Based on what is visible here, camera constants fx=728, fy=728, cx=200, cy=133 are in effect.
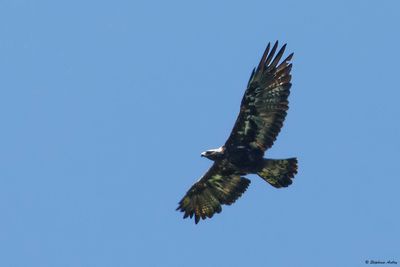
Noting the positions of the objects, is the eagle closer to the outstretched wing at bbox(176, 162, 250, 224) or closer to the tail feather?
the tail feather

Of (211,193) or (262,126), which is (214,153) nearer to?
(262,126)

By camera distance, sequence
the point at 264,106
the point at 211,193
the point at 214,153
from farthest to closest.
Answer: the point at 211,193 < the point at 214,153 < the point at 264,106

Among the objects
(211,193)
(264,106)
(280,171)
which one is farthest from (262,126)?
(211,193)

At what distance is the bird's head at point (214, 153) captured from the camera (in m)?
20.8

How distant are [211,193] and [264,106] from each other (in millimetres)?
4048

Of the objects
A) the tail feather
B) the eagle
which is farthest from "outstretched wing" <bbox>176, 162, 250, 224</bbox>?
the tail feather

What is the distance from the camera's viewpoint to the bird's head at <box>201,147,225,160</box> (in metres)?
20.8

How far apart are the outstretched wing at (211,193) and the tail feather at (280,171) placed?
1.94 meters

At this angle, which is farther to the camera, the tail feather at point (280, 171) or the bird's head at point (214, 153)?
the bird's head at point (214, 153)

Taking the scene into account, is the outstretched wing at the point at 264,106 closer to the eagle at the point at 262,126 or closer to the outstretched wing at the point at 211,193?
the eagle at the point at 262,126

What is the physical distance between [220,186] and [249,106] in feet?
11.3

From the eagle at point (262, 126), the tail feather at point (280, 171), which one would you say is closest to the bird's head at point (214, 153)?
the eagle at point (262, 126)

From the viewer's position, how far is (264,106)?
66.3 ft

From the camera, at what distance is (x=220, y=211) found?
2300 cm
